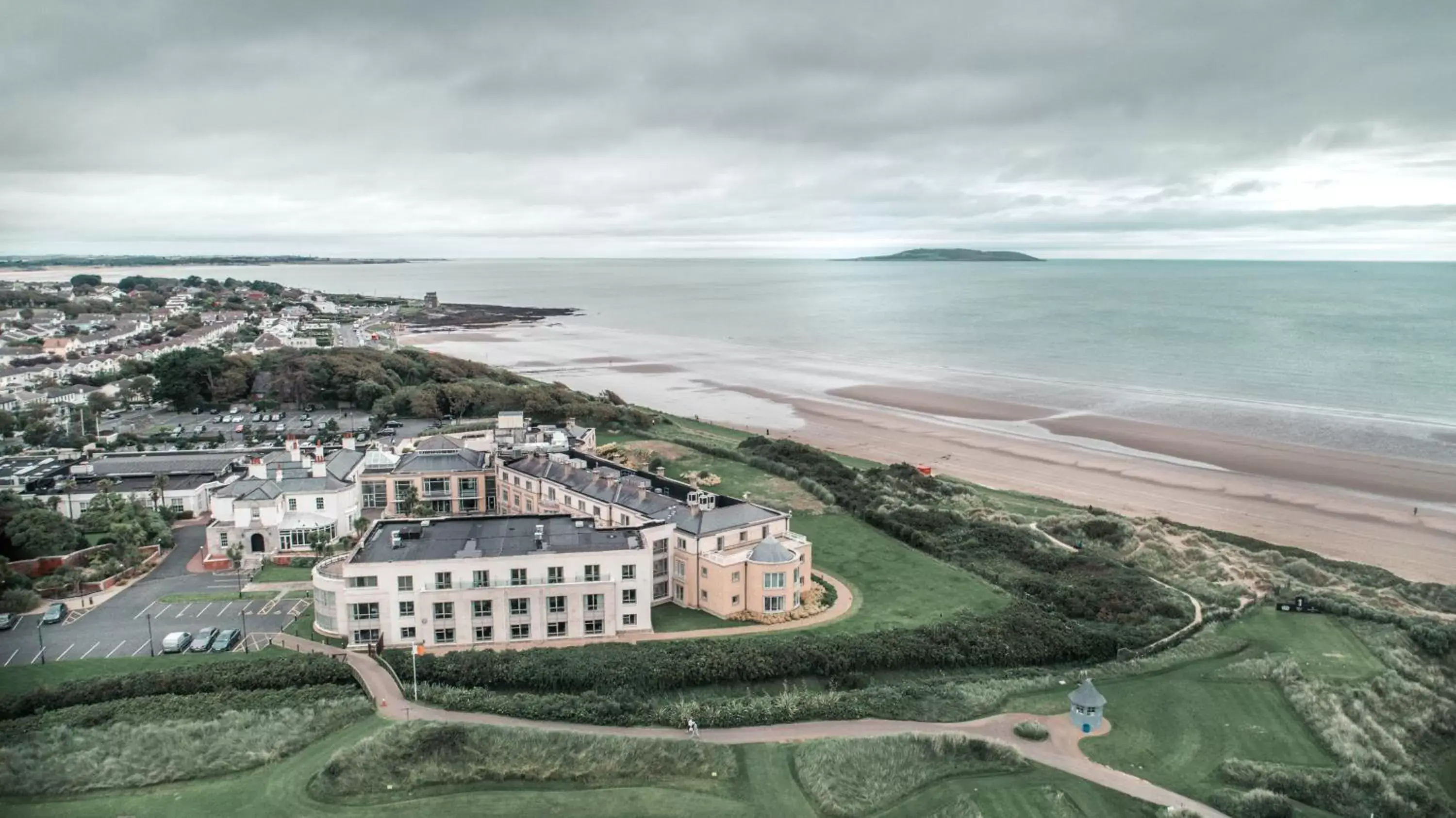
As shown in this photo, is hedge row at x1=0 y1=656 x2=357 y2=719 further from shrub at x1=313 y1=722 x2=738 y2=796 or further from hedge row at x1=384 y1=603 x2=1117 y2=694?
shrub at x1=313 y1=722 x2=738 y2=796

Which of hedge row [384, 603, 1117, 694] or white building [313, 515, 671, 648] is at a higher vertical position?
white building [313, 515, 671, 648]

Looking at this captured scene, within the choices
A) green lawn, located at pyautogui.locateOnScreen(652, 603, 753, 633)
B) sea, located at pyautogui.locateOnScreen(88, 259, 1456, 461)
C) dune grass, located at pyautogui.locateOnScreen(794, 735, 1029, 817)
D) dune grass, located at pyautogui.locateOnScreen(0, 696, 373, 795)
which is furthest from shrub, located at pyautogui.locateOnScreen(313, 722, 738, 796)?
sea, located at pyautogui.locateOnScreen(88, 259, 1456, 461)

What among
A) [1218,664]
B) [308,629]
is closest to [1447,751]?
[1218,664]

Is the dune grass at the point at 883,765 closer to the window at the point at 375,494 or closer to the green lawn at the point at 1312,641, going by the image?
the green lawn at the point at 1312,641

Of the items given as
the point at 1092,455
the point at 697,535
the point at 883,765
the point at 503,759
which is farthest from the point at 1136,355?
the point at 503,759

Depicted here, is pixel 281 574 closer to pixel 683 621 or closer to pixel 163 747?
pixel 163 747
